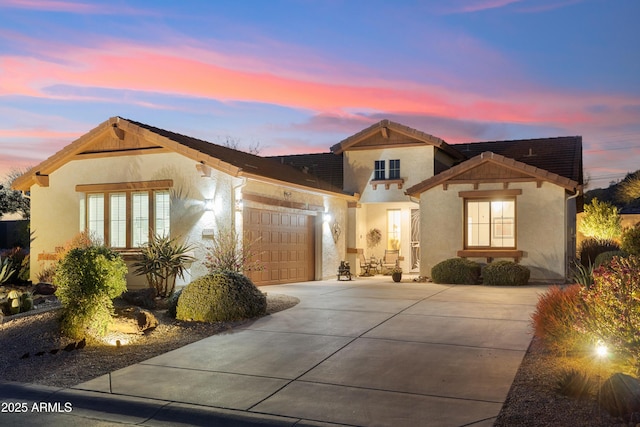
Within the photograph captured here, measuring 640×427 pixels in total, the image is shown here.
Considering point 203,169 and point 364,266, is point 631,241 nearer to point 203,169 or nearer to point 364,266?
point 364,266

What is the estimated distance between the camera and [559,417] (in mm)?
5766

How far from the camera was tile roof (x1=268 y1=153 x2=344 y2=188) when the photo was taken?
24.6 meters

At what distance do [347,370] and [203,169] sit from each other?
9430 mm

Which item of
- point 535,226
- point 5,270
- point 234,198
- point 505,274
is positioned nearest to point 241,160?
point 234,198

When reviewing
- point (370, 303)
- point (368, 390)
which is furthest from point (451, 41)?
point (368, 390)

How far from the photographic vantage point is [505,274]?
17.8 m

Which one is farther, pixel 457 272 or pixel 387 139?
pixel 387 139

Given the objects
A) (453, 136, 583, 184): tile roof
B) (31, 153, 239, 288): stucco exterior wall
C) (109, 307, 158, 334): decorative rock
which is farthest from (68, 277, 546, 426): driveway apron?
(453, 136, 583, 184): tile roof

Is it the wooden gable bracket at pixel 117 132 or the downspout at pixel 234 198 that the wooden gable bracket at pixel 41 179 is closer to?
the wooden gable bracket at pixel 117 132

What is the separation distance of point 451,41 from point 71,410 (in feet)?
39.0

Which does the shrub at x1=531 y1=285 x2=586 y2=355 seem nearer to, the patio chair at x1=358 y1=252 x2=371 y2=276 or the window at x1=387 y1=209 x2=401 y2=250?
the patio chair at x1=358 y1=252 x2=371 y2=276

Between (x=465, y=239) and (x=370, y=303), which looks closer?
(x=370, y=303)

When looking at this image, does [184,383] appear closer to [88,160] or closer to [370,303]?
[370,303]

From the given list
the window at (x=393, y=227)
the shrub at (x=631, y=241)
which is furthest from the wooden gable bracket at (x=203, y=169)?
the shrub at (x=631, y=241)
